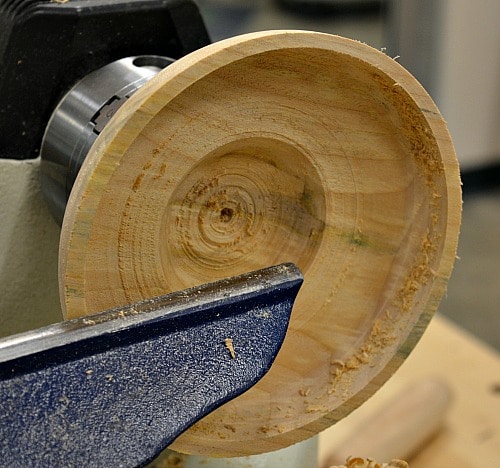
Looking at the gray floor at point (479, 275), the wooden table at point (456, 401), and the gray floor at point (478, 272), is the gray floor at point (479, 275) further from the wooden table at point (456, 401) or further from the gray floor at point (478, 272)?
the wooden table at point (456, 401)

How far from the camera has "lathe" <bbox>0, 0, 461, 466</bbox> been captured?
0.41 metres

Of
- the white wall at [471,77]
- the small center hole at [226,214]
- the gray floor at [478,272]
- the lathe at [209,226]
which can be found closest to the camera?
the lathe at [209,226]

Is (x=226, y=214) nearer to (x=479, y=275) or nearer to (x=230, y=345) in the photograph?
(x=230, y=345)

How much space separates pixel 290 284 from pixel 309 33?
15 centimetres

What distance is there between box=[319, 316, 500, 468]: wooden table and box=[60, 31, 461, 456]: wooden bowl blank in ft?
1.62

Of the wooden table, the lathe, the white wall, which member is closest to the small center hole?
the lathe

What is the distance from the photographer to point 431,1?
2135 mm

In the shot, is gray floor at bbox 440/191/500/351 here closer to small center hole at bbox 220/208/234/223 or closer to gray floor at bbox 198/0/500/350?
gray floor at bbox 198/0/500/350

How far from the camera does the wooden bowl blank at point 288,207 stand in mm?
447

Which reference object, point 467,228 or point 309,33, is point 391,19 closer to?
point 467,228

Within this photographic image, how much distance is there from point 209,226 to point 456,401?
2.41ft

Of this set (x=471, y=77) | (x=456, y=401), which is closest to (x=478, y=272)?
(x=471, y=77)

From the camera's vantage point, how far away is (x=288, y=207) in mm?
571

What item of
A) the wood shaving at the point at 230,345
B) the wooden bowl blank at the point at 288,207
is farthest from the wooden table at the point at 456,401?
the wood shaving at the point at 230,345
